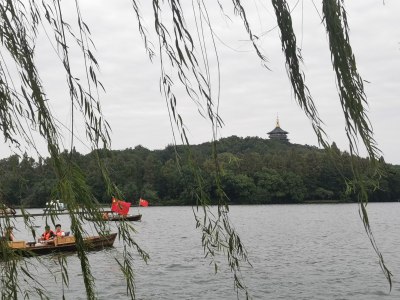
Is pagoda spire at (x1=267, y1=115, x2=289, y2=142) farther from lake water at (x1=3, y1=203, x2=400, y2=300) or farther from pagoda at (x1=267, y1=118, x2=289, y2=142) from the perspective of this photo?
lake water at (x1=3, y1=203, x2=400, y2=300)

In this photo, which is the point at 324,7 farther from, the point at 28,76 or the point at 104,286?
the point at 104,286

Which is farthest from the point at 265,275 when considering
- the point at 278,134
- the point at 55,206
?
the point at 278,134

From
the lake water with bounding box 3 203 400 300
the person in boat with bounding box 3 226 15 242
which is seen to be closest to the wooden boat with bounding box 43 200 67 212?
the person in boat with bounding box 3 226 15 242

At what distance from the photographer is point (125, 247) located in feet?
5.65

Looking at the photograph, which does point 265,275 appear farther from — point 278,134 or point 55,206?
point 278,134

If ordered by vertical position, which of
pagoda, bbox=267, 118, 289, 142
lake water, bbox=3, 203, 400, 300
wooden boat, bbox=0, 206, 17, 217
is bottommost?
lake water, bbox=3, 203, 400, 300

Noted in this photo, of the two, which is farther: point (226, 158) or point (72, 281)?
point (72, 281)

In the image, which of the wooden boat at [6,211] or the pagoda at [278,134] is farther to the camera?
the pagoda at [278,134]

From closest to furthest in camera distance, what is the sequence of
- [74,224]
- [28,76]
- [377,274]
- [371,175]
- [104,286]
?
[371,175] < [74,224] < [28,76] < [104,286] < [377,274]

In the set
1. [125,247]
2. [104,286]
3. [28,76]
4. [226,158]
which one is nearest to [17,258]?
[125,247]

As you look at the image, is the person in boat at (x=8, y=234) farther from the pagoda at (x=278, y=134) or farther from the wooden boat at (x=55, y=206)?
Answer: the pagoda at (x=278, y=134)

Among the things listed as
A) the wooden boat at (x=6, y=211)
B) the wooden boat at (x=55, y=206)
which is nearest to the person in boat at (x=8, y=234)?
the wooden boat at (x=6, y=211)

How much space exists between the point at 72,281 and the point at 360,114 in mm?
18641

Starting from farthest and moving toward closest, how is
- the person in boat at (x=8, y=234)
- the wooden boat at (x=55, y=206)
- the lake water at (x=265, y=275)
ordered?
1. the lake water at (x=265, y=275)
2. the person in boat at (x=8, y=234)
3. the wooden boat at (x=55, y=206)
